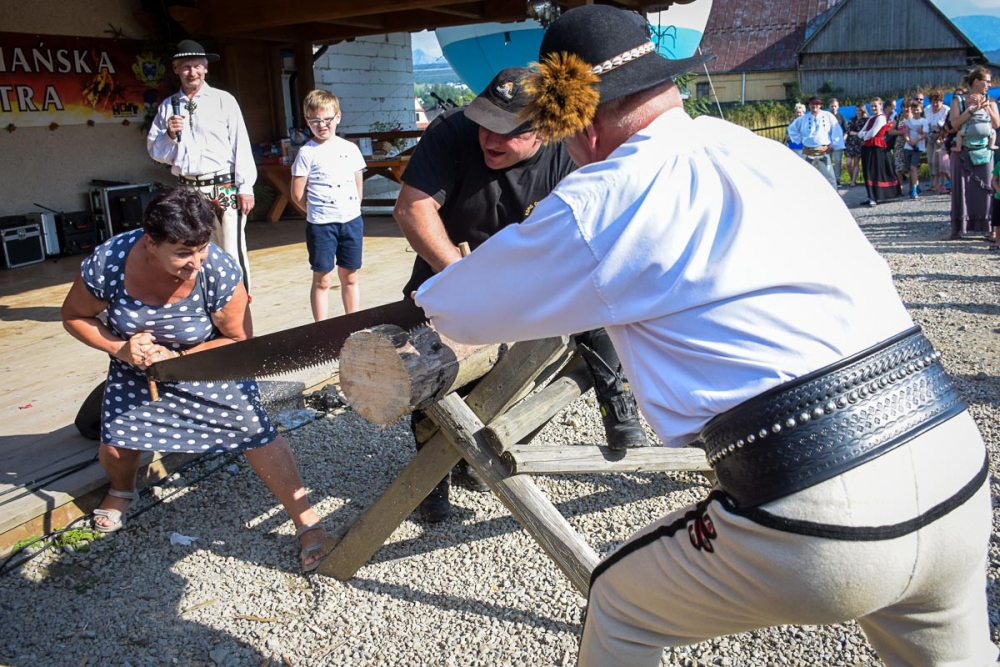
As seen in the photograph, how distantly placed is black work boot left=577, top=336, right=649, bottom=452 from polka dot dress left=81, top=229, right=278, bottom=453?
1.47 meters

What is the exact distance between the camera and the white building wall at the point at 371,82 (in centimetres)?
1428

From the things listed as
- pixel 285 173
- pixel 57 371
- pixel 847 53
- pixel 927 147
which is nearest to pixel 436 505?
pixel 57 371

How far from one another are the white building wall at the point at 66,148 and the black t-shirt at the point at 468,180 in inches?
300

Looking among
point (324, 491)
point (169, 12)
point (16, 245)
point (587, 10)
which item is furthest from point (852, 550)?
point (169, 12)

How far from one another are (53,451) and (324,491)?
1.41 metres

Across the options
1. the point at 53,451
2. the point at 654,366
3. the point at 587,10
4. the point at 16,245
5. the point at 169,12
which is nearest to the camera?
the point at 654,366

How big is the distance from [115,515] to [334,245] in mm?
2707

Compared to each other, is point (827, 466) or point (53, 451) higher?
point (827, 466)

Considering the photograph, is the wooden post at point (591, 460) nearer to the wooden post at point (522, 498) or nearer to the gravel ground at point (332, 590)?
the wooden post at point (522, 498)

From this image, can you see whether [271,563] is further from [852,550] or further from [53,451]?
Result: [852,550]

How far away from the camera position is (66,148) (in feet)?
32.2

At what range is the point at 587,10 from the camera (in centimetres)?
195

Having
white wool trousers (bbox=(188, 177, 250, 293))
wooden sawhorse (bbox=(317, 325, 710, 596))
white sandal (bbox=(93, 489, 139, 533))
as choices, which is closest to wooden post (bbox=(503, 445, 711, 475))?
wooden sawhorse (bbox=(317, 325, 710, 596))

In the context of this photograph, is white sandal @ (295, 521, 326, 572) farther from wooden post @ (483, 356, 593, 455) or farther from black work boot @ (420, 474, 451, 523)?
wooden post @ (483, 356, 593, 455)
